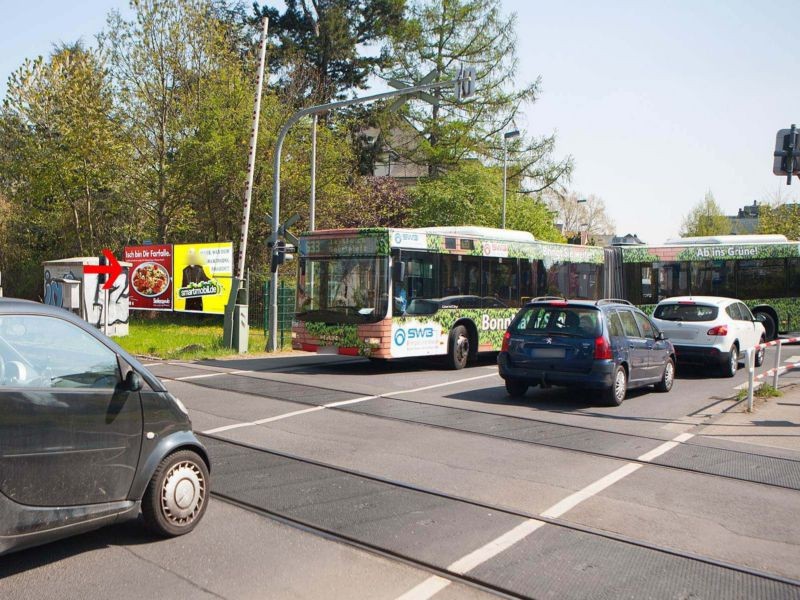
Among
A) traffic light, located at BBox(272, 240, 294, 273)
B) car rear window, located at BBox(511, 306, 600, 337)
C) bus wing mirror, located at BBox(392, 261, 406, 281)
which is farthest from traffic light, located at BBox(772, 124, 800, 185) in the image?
traffic light, located at BBox(272, 240, 294, 273)

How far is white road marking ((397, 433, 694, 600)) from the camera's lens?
478cm

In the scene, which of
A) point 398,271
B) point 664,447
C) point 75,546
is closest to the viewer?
point 75,546

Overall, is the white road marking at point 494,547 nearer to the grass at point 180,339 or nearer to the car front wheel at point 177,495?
the car front wheel at point 177,495

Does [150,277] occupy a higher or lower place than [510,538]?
higher

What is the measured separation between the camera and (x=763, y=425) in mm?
10719

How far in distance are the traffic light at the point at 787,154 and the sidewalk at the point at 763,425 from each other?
353cm

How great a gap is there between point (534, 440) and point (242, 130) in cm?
2329

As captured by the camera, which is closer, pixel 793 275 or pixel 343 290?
pixel 343 290

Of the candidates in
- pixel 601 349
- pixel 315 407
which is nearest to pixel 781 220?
pixel 601 349

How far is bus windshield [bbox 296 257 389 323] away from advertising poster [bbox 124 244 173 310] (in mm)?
11343

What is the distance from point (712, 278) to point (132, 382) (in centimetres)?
2250

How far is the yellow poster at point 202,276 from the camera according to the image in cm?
2642

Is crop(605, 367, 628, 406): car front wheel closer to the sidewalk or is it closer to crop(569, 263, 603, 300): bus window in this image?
the sidewalk

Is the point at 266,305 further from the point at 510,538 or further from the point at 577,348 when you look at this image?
the point at 510,538
